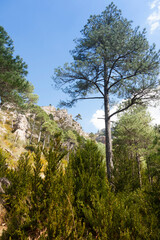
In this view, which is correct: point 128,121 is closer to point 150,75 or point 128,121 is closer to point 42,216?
point 150,75

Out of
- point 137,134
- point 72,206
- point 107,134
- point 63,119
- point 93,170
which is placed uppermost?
point 63,119

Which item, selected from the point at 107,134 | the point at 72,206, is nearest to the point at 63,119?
the point at 107,134

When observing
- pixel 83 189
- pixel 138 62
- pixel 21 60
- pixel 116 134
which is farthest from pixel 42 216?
pixel 116 134

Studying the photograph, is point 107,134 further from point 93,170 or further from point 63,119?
point 63,119

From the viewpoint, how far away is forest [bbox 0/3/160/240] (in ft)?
8.74

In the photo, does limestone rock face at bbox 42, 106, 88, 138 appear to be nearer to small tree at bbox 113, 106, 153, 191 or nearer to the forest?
small tree at bbox 113, 106, 153, 191

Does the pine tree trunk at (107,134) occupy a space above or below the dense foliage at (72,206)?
above

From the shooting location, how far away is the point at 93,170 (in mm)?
4617

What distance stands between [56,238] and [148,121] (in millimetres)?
12345

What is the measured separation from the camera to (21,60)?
9.55 m

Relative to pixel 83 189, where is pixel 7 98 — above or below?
above

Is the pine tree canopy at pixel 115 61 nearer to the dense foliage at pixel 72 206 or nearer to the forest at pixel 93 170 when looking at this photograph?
the forest at pixel 93 170

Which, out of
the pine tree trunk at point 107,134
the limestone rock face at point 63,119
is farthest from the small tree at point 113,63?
the limestone rock face at point 63,119

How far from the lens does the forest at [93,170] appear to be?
2.66m
